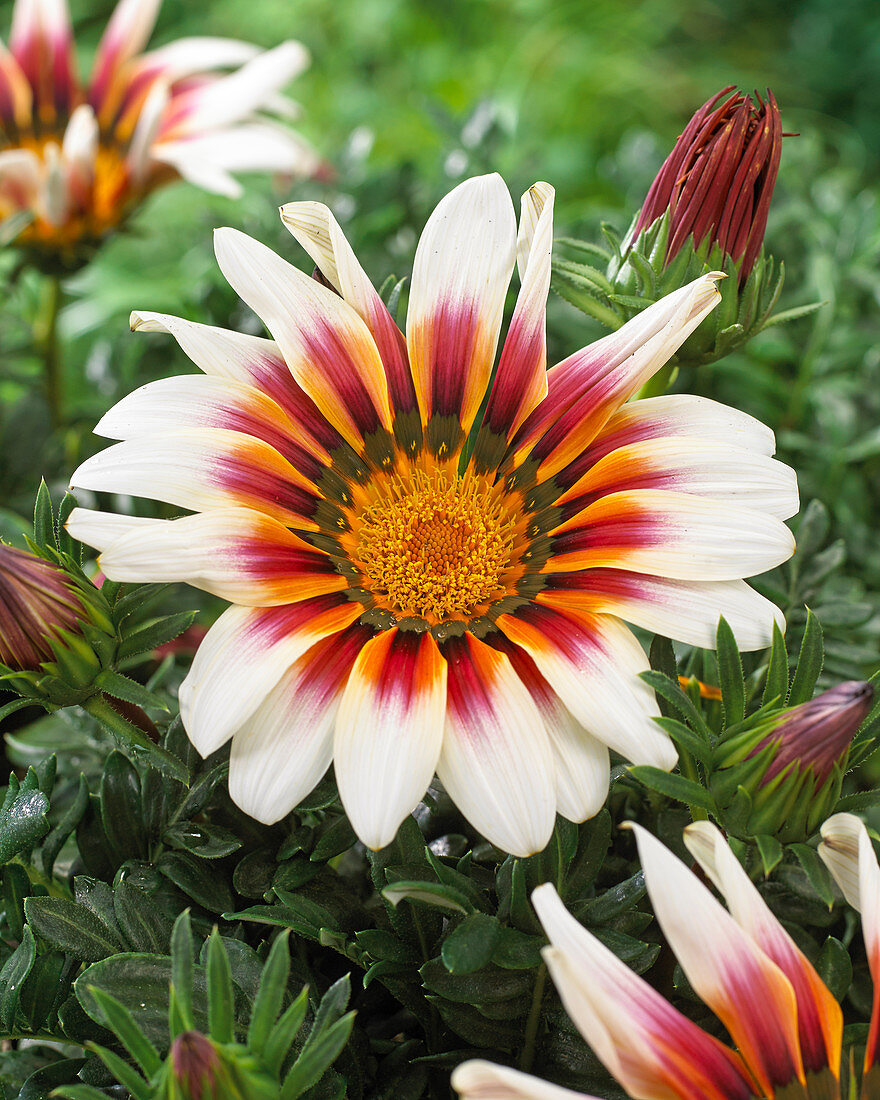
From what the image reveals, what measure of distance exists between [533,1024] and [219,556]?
10.0 inches

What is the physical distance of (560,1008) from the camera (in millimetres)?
481

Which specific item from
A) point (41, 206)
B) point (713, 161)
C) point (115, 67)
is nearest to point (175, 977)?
point (713, 161)

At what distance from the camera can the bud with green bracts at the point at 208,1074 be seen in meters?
0.35

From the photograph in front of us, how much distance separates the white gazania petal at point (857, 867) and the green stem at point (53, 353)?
771mm

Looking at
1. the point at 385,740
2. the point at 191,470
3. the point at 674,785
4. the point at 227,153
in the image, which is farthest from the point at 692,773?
the point at 227,153

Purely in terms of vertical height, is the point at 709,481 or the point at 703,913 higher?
the point at 709,481

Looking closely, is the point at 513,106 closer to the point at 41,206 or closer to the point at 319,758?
the point at 41,206

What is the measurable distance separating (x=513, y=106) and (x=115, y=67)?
0.94m

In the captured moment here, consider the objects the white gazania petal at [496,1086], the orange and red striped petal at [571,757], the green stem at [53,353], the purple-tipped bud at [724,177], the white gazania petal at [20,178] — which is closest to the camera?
the white gazania petal at [496,1086]

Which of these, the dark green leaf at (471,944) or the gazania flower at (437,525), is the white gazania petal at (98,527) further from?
the dark green leaf at (471,944)

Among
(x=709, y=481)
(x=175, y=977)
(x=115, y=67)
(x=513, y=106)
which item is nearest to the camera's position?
(x=175, y=977)

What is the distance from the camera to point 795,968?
1.33ft

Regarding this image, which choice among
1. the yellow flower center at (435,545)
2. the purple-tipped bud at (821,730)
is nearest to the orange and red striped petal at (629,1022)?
the purple-tipped bud at (821,730)

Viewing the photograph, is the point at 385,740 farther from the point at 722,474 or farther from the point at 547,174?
the point at 547,174
